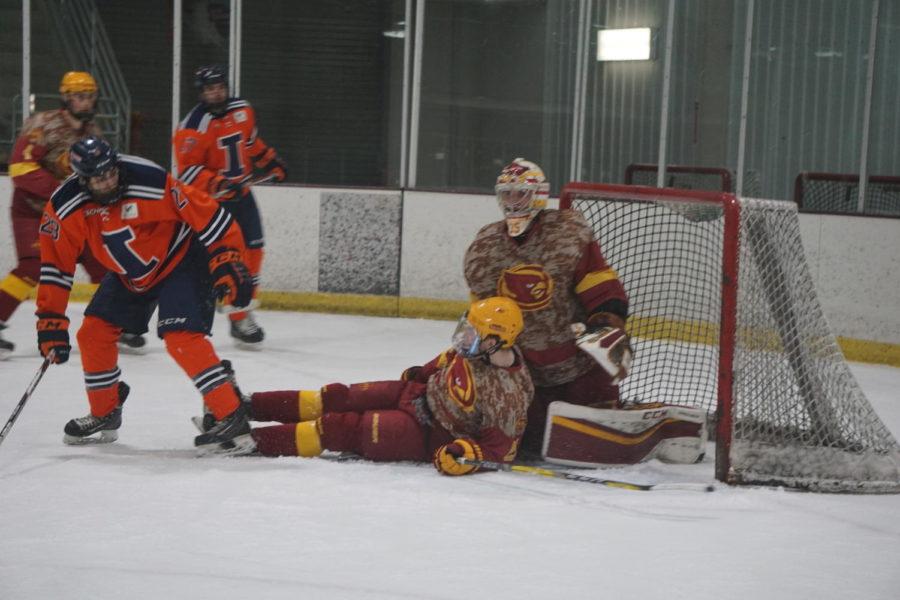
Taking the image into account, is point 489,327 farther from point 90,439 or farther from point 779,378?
point 90,439

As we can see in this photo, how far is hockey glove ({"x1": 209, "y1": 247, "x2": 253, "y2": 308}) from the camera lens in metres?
3.27

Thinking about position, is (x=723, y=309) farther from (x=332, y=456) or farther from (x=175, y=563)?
(x=175, y=563)

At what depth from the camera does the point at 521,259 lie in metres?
3.37

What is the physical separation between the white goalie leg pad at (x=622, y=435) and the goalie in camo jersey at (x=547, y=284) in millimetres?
124

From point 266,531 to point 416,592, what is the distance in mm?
519

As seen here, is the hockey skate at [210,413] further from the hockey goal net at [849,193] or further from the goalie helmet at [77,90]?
the hockey goal net at [849,193]

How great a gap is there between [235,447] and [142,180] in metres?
0.79

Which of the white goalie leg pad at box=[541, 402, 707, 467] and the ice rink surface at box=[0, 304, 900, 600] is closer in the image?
the ice rink surface at box=[0, 304, 900, 600]

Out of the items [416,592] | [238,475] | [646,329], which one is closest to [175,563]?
[416,592]

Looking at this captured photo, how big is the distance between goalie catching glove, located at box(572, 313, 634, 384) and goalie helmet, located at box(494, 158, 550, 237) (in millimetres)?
355

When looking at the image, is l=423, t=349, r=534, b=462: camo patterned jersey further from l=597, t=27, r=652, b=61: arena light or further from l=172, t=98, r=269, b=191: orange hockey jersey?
l=597, t=27, r=652, b=61: arena light

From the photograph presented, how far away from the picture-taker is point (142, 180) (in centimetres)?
330

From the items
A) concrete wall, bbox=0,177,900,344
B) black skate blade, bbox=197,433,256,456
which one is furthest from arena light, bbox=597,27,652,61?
black skate blade, bbox=197,433,256,456

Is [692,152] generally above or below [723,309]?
above
